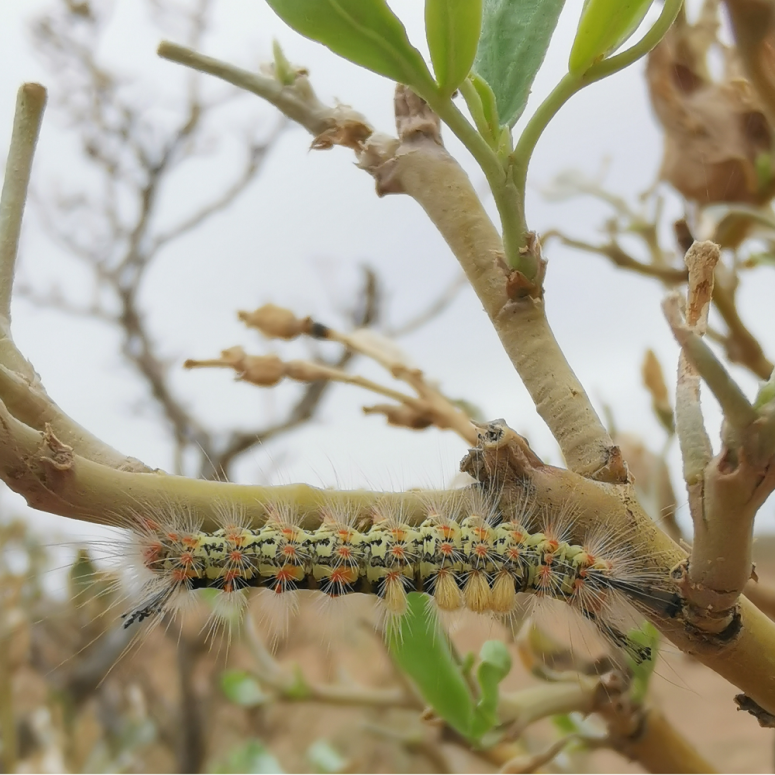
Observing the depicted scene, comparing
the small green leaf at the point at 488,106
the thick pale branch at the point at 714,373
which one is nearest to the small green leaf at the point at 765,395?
the thick pale branch at the point at 714,373

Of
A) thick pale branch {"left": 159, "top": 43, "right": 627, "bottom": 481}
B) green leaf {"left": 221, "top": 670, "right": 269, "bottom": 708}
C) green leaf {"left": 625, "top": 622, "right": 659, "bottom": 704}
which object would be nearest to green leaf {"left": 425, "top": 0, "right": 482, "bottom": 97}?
thick pale branch {"left": 159, "top": 43, "right": 627, "bottom": 481}

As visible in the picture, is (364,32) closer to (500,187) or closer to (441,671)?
(500,187)

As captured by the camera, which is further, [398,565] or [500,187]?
[398,565]

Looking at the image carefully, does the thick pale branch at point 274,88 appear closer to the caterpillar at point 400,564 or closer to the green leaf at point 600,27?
the green leaf at point 600,27

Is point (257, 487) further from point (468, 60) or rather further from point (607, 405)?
point (607, 405)

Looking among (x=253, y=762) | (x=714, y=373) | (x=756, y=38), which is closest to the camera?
(x=714, y=373)

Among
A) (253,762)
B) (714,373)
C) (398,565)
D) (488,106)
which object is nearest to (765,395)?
(714,373)
